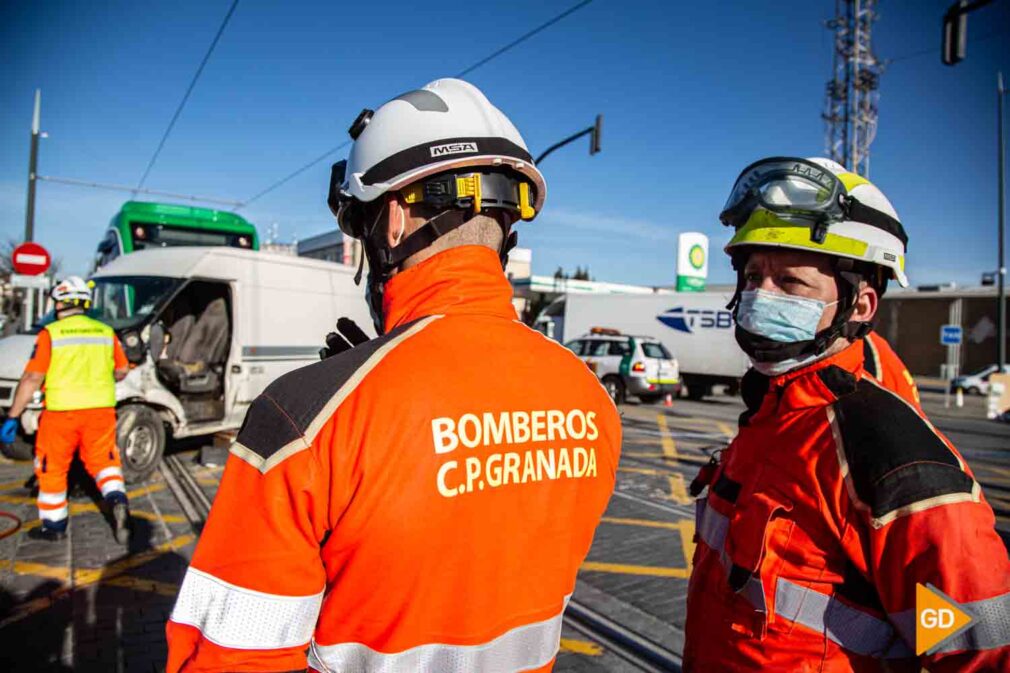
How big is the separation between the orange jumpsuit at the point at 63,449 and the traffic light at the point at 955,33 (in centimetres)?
1090

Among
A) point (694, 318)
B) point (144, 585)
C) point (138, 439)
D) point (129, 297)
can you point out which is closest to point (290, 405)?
point (144, 585)

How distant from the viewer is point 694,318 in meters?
22.2

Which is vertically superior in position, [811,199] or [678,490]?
[811,199]

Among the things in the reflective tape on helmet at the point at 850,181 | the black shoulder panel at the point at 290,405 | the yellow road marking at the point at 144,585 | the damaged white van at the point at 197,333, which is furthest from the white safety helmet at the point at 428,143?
the damaged white van at the point at 197,333

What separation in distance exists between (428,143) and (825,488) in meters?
1.24

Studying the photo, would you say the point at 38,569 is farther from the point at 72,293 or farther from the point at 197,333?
the point at 197,333

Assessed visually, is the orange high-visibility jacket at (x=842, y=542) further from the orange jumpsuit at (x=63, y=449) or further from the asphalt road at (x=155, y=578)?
the orange jumpsuit at (x=63, y=449)

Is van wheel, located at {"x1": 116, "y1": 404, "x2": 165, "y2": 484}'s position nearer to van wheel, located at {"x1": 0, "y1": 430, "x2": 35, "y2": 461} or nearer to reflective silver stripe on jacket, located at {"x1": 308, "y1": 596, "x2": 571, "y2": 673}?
van wheel, located at {"x1": 0, "y1": 430, "x2": 35, "y2": 461}

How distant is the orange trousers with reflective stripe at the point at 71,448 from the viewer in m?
5.36

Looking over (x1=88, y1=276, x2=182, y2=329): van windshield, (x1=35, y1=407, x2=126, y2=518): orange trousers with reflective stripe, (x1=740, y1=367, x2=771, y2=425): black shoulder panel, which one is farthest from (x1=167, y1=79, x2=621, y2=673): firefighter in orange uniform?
(x1=88, y1=276, x2=182, y2=329): van windshield

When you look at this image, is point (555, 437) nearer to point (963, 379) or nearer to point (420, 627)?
point (420, 627)

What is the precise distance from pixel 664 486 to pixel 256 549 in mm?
7492

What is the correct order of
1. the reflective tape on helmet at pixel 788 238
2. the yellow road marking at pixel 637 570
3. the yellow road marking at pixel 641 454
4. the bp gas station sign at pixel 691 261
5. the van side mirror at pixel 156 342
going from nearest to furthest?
the reflective tape on helmet at pixel 788 238, the yellow road marking at pixel 637 570, the van side mirror at pixel 156 342, the yellow road marking at pixel 641 454, the bp gas station sign at pixel 691 261

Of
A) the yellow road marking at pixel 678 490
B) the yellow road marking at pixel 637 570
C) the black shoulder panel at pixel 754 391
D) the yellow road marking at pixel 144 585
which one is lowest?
the yellow road marking at pixel 637 570
